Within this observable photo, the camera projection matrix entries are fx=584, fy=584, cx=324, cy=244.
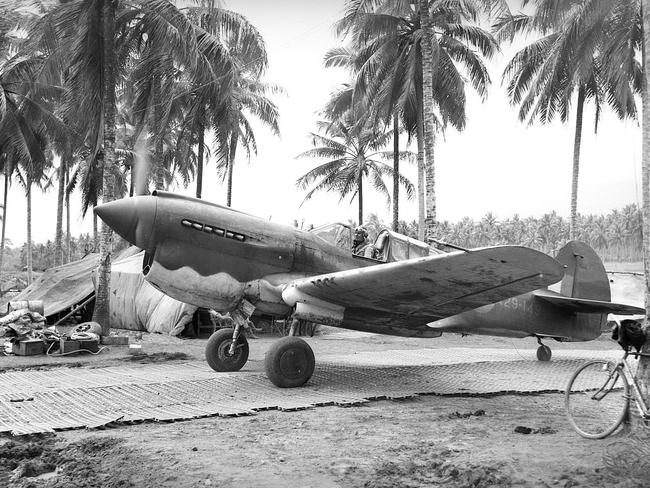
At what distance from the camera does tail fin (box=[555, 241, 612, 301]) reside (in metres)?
10.9

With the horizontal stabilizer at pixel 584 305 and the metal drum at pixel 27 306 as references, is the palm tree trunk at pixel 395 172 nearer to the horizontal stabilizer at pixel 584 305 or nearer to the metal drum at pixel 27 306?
the horizontal stabilizer at pixel 584 305

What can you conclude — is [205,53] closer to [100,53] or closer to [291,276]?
[100,53]

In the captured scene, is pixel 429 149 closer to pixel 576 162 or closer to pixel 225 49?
pixel 225 49

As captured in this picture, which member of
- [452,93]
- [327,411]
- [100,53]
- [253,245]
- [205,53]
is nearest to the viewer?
[327,411]

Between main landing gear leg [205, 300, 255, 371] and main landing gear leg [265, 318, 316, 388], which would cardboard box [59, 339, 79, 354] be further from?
main landing gear leg [265, 318, 316, 388]

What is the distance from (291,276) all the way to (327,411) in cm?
264

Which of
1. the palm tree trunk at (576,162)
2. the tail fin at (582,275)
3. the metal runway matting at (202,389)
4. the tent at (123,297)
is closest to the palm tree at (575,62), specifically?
the palm tree trunk at (576,162)

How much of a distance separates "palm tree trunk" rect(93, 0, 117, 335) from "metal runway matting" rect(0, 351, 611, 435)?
18.0 ft

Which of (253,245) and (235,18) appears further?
(235,18)

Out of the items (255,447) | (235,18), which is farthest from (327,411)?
(235,18)

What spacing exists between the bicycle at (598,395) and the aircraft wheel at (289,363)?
3.44m

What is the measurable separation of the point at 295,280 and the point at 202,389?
6.71 ft

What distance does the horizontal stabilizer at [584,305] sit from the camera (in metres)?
10.3

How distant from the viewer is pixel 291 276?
27.9ft
